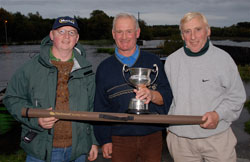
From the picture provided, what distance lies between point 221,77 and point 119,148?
1555 mm

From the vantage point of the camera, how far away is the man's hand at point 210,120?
2.93 m

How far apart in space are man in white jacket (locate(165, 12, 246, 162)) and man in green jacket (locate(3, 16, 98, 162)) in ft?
3.99

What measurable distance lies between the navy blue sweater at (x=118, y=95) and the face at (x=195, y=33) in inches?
22.0

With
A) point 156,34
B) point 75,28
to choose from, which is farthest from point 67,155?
point 156,34

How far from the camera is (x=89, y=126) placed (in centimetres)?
346

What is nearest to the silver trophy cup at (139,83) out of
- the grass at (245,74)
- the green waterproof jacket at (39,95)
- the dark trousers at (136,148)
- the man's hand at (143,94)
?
the man's hand at (143,94)

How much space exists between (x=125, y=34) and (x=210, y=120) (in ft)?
4.91

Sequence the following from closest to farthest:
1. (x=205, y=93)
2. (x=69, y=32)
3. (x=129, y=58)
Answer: (x=205, y=93) → (x=69, y=32) → (x=129, y=58)

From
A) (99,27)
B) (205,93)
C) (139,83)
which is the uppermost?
(99,27)

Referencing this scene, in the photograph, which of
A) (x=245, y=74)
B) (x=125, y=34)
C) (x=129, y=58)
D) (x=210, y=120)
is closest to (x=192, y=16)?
(x=125, y=34)

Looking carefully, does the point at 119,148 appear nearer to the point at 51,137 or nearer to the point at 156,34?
the point at 51,137

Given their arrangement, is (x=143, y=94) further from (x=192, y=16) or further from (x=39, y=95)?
(x=39, y=95)

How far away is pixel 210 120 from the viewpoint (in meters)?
2.95

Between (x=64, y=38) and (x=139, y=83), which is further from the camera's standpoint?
(x=64, y=38)
